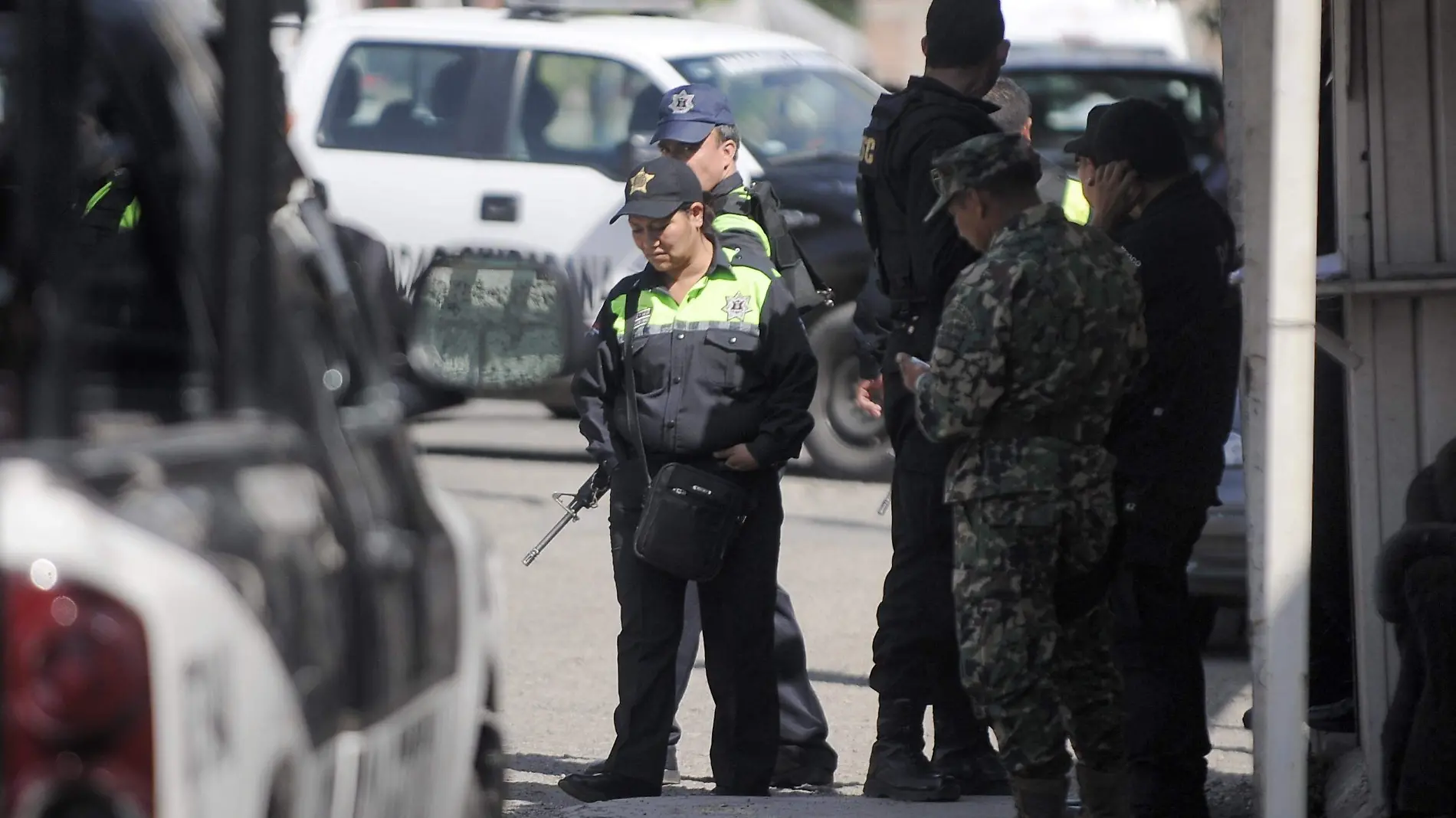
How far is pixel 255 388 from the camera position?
260 centimetres

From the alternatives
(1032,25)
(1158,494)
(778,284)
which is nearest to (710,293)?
(778,284)

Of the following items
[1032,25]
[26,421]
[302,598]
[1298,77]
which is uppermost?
[1032,25]

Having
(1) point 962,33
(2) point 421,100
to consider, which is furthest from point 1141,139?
(2) point 421,100

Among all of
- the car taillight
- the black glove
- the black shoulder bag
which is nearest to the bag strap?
the black shoulder bag

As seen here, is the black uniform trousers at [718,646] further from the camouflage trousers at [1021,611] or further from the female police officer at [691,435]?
the camouflage trousers at [1021,611]

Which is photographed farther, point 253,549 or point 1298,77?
point 1298,77

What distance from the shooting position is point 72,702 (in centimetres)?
193

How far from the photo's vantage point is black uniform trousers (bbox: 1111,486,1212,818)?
529cm

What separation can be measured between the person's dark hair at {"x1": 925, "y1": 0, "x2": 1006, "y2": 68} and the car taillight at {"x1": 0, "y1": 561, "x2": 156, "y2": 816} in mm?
3812

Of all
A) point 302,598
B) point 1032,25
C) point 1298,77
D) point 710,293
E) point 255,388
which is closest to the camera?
point 302,598

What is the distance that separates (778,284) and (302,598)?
3.35 meters

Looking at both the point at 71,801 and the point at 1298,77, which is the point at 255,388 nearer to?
the point at 71,801

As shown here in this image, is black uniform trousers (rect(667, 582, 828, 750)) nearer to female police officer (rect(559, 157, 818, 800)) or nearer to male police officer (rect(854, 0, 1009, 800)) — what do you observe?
female police officer (rect(559, 157, 818, 800))

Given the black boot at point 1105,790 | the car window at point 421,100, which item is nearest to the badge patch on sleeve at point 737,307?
the black boot at point 1105,790
